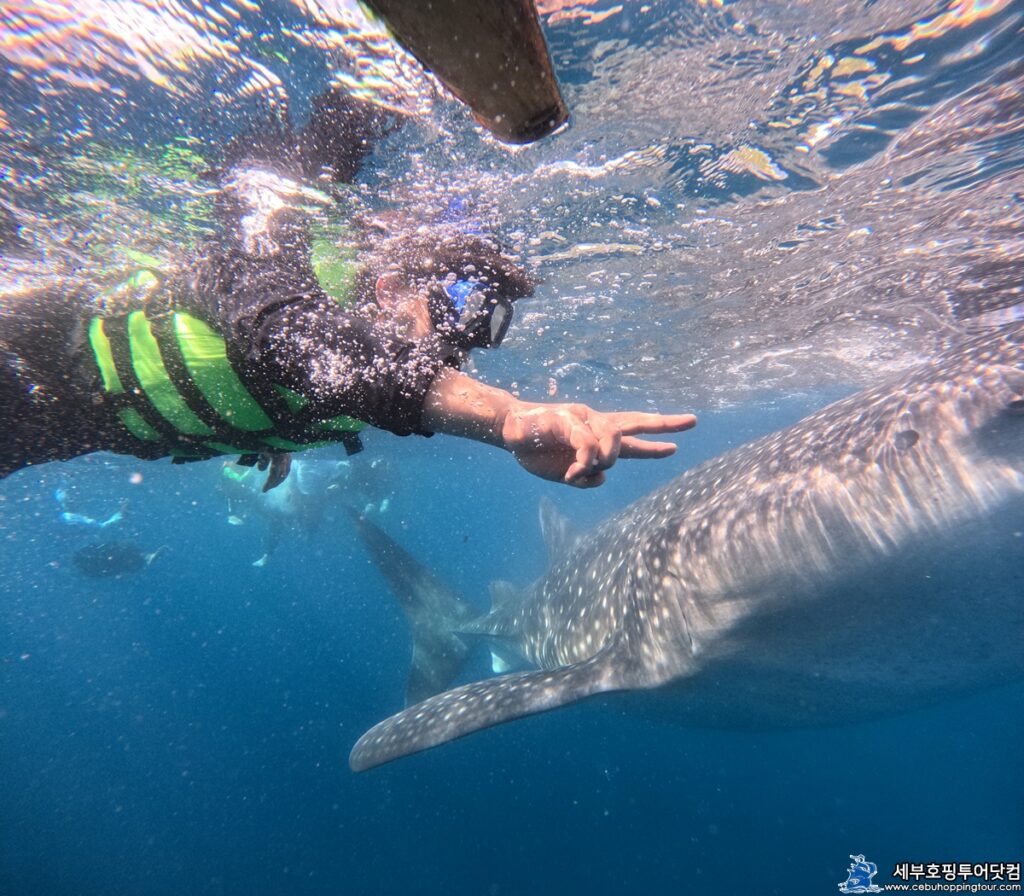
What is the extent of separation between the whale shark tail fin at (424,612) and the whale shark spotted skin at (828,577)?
4.96 metres

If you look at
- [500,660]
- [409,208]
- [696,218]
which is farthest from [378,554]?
[696,218]

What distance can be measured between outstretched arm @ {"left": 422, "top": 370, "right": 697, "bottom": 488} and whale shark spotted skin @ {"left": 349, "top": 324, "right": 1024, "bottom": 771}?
7.67ft

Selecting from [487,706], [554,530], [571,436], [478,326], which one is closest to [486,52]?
[571,436]

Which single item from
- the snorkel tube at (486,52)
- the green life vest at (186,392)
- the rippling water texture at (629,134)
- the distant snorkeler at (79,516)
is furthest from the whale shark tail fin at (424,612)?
Result: the distant snorkeler at (79,516)

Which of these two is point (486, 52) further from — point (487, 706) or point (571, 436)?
point (487, 706)

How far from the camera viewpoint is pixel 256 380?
219cm

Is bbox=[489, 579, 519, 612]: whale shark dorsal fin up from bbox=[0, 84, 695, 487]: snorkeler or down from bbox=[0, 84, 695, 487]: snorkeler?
down

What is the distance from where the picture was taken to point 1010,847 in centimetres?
1390

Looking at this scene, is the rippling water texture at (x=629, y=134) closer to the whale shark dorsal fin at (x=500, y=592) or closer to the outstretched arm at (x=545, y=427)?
the outstretched arm at (x=545, y=427)

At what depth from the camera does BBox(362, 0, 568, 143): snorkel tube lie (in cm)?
70

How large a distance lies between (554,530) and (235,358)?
901 centimetres

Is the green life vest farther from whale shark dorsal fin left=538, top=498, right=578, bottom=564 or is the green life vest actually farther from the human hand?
whale shark dorsal fin left=538, top=498, right=578, bottom=564

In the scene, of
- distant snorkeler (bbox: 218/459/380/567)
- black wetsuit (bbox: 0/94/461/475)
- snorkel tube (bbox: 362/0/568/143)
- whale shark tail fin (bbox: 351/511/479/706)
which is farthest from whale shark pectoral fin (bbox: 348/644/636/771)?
distant snorkeler (bbox: 218/459/380/567)

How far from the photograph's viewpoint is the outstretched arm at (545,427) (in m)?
1.61
